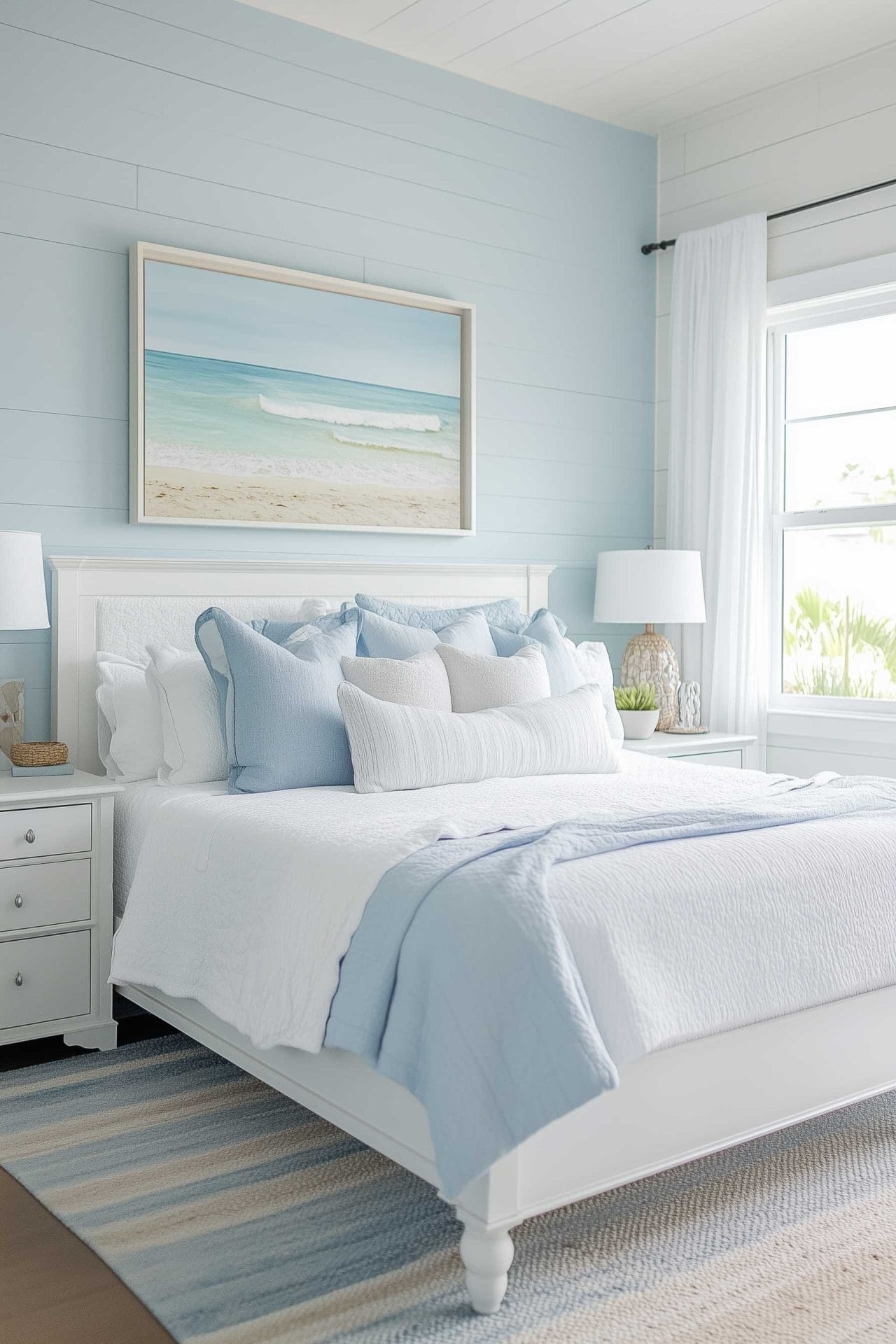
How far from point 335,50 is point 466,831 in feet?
8.87

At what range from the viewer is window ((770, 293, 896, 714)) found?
4141 millimetres

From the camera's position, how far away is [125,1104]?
271 centimetres

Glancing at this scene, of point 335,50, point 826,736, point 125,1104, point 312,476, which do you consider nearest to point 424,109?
point 335,50

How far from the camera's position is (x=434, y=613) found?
3.70 metres

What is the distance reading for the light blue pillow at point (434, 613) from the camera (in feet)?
11.9

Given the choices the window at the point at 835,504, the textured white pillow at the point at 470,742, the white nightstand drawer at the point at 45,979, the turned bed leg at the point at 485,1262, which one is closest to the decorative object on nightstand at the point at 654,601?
the window at the point at 835,504

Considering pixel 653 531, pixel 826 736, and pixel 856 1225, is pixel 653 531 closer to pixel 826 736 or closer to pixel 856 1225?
pixel 826 736

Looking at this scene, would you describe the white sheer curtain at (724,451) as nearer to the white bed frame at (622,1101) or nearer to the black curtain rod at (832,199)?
the black curtain rod at (832,199)

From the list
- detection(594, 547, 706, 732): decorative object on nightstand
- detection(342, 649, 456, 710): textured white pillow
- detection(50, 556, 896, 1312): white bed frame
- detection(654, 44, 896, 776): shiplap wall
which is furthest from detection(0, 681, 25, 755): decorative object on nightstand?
detection(654, 44, 896, 776): shiplap wall

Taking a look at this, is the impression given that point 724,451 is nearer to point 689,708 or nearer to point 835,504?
point 835,504

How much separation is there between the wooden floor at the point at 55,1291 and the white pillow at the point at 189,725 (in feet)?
3.55

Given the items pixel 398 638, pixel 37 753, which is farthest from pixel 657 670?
pixel 37 753

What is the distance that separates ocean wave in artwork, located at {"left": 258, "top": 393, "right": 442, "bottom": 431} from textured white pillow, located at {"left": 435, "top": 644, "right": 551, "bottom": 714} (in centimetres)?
91

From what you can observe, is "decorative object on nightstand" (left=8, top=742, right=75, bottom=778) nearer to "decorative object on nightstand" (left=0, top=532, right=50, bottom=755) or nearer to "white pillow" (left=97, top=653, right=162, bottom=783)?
"white pillow" (left=97, top=653, right=162, bottom=783)
